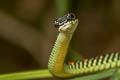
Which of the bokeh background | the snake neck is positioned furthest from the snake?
the bokeh background

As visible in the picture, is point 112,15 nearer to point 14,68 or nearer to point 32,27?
point 32,27

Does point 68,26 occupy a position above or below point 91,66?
above

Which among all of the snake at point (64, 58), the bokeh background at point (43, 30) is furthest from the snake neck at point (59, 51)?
the bokeh background at point (43, 30)

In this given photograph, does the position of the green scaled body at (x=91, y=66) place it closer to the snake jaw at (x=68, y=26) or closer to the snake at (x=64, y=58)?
the snake at (x=64, y=58)

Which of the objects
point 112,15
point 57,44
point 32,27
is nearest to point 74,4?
point 112,15

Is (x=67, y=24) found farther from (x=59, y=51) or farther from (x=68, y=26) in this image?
(x=59, y=51)

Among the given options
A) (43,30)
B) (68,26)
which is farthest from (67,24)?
(43,30)

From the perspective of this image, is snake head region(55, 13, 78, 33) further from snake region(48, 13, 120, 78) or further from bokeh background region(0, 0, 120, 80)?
bokeh background region(0, 0, 120, 80)
